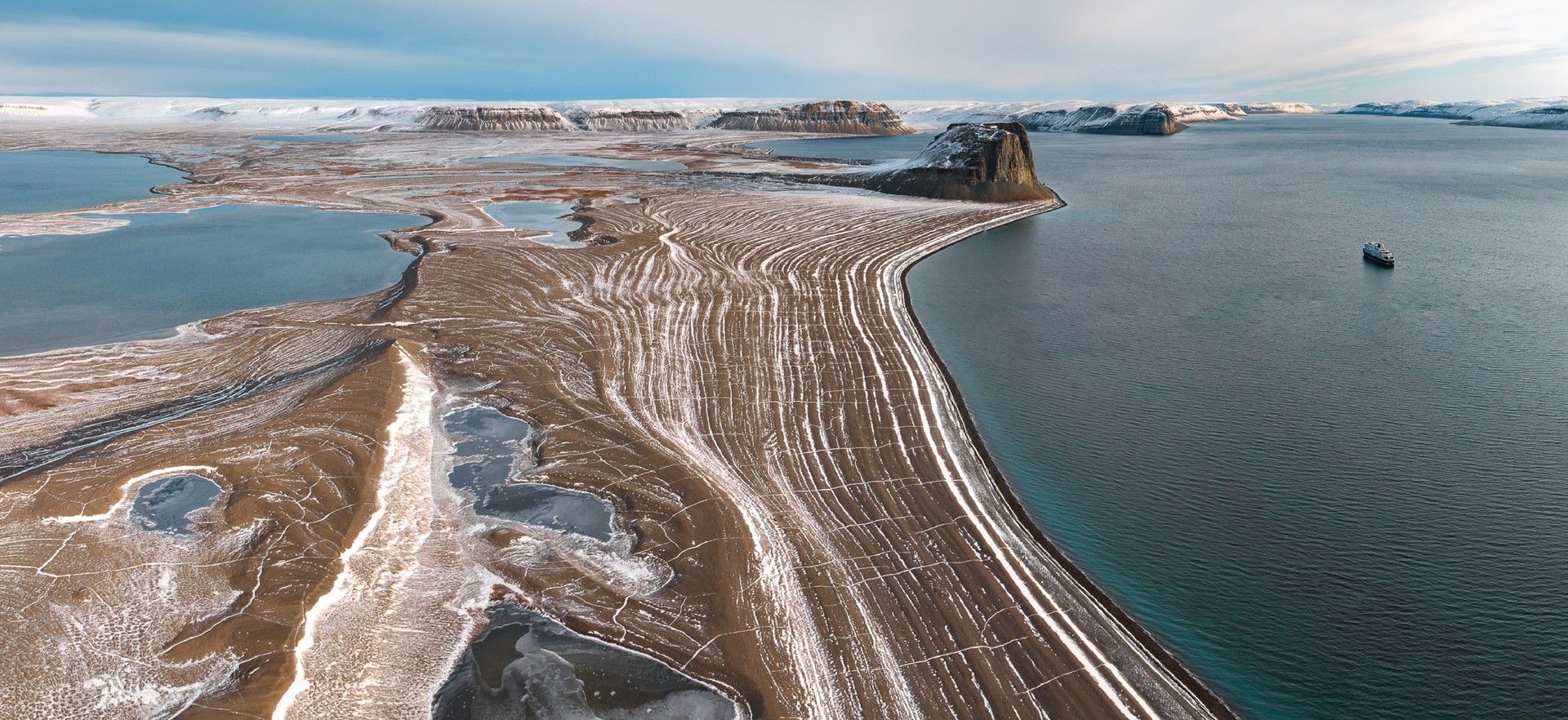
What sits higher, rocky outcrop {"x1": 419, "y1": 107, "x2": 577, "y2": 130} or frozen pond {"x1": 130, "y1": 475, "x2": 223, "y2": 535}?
rocky outcrop {"x1": 419, "y1": 107, "x2": 577, "y2": 130}

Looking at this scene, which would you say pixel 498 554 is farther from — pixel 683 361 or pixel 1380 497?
pixel 1380 497

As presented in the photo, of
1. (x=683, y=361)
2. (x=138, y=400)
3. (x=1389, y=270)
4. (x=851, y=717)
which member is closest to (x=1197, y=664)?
(x=851, y=717)

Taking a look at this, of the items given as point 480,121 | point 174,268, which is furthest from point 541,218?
point 480,121

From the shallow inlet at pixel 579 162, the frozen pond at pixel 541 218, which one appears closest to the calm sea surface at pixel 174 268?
the frozen pond at pixel 541 218

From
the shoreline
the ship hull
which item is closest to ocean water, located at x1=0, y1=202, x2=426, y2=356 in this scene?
the shoreline

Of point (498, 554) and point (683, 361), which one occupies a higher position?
point (683, 361)

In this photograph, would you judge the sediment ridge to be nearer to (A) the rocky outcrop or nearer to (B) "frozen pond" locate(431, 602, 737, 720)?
(B) "frozen pond" locate(431, 602, 737, 720)

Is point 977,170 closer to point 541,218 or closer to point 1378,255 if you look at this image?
point 1378,255
